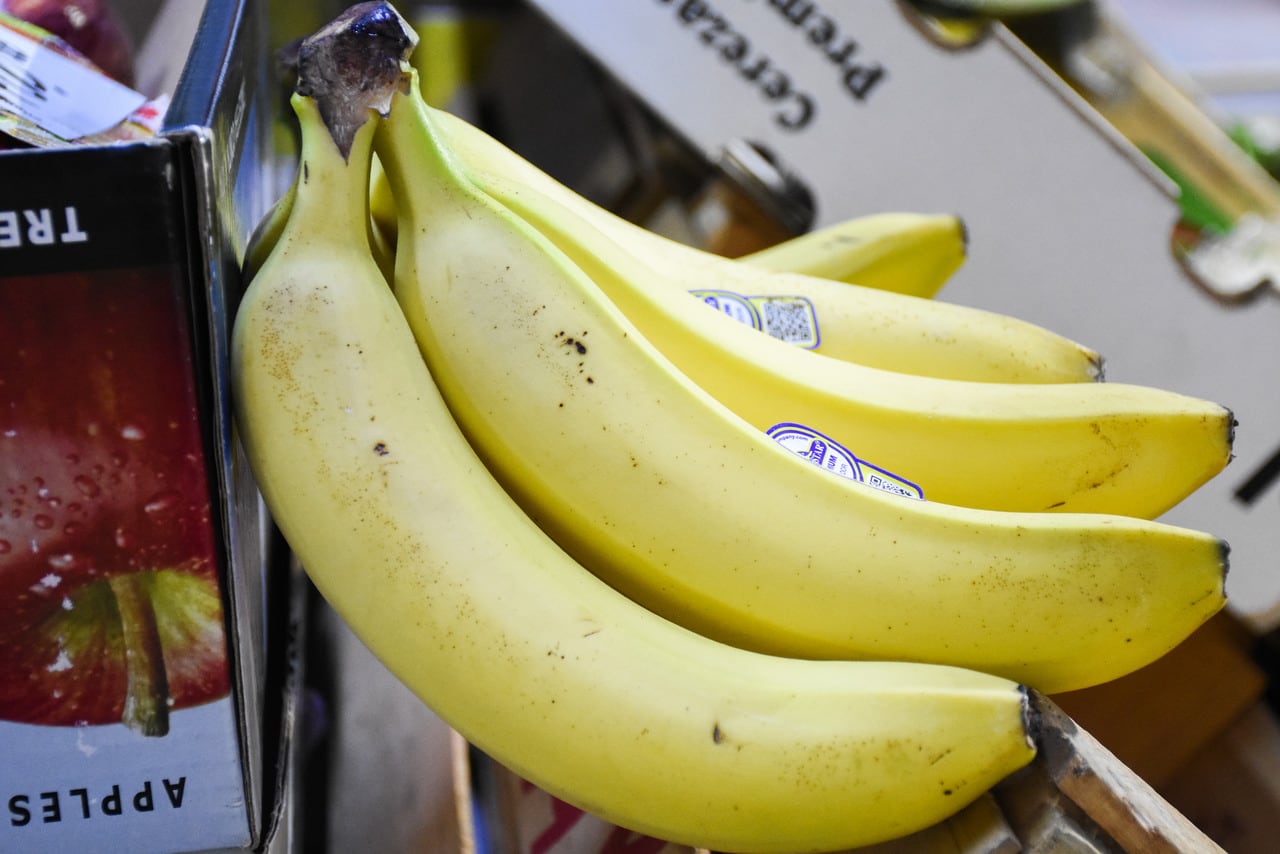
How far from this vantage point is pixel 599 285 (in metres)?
0.52

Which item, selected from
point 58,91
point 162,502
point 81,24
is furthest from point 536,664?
point 81,24

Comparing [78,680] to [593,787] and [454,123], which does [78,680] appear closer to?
[593,787]

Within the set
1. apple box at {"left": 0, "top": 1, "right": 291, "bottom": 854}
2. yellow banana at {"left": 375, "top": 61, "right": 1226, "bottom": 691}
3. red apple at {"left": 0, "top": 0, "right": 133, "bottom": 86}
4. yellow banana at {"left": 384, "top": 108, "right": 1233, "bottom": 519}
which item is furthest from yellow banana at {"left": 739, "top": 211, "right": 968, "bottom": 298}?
red apple at {"left": 0, "top": 0, "right": 133, "bottom": 86}

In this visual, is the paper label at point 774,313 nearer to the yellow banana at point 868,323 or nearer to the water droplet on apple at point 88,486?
the yellow banana at point 868,323

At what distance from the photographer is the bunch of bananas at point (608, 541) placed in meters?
0.44

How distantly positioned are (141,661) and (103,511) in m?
0.09

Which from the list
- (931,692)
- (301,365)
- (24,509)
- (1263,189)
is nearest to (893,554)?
(931,692)

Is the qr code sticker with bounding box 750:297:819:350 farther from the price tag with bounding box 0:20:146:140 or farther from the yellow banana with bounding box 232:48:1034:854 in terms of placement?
the price tag with bounding box 0:20:146:140

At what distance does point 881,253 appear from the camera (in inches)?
32.3

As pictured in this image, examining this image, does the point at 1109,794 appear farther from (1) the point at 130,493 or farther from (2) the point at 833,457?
(1) the point at 130,493

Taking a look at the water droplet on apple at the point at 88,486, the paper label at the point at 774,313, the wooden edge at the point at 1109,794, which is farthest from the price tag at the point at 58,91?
the wooden edge at the point at 1109,794

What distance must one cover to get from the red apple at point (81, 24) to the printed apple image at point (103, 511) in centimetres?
49

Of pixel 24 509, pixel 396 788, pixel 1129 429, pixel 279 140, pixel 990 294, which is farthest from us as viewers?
pixel 990 294

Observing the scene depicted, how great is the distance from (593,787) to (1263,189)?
4.86 feet
